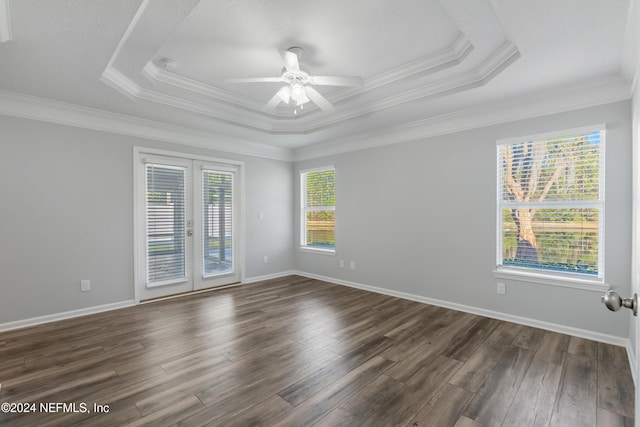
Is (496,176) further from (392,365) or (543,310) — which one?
(392,365)

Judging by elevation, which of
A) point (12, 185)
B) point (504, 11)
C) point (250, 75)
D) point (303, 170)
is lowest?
point (12, 185)

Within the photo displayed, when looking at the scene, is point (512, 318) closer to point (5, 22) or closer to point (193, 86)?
point (193, 86)

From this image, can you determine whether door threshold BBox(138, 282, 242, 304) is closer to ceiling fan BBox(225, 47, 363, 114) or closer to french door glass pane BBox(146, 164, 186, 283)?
french door glass pane BBox(146, 164, 186, 283)

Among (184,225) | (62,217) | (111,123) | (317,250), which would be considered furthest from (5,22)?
(317,250)

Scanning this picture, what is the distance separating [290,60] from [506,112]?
252 cm

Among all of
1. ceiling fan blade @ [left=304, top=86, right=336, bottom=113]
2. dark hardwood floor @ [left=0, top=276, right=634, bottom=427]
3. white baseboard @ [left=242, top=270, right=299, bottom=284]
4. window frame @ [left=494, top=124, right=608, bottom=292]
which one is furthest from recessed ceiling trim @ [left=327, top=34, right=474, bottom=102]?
white baseboard @ [left=242, top=270, right=299, bottom=284]

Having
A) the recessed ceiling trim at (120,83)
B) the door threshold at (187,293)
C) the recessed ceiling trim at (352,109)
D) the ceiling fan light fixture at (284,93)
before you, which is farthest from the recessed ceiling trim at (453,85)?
the door threshold at (187,293)

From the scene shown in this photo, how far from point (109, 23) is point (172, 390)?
2.57 metres

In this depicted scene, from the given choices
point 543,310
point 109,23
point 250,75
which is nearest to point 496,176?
point 543,310

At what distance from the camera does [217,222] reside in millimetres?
4848

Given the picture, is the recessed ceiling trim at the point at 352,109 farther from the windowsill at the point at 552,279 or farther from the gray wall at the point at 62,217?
the windowsill at the point at 552,279

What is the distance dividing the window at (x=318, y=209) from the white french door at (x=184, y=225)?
1.38 metres

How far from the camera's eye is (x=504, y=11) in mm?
1902

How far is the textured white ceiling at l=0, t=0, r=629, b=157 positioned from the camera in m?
1.98
